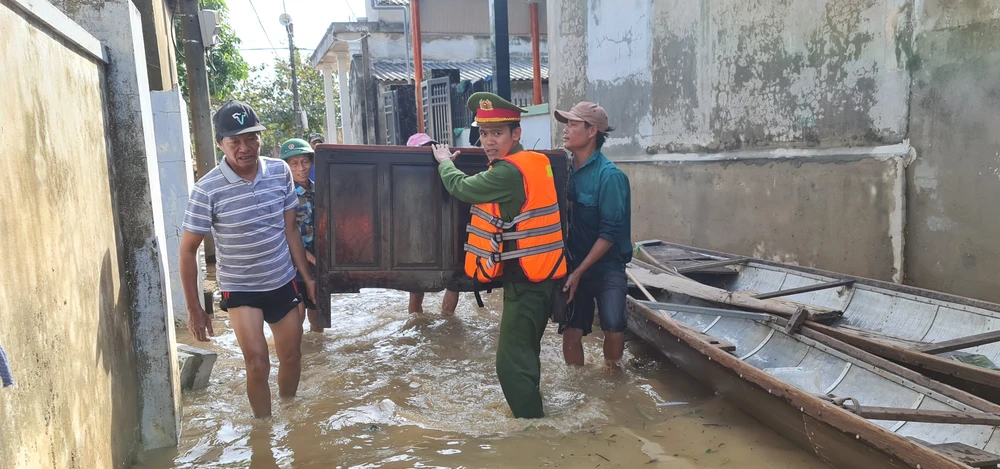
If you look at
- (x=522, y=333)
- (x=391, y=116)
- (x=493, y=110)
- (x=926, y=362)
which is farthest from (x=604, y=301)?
(x=391, y=116)

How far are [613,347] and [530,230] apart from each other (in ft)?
5.01

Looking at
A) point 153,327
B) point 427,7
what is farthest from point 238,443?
point 427,7

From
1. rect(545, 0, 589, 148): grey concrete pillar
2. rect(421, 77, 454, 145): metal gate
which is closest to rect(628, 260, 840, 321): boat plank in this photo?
rect(545, 0, 589, 148): grey concrete pillar

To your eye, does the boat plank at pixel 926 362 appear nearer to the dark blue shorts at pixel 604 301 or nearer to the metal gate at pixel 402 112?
the dark blue shorts at pixel 604 301

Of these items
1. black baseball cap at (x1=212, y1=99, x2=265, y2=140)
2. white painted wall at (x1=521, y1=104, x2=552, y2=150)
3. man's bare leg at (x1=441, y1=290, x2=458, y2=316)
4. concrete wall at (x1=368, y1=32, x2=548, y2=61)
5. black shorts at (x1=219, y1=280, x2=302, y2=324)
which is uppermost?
concrete wall at (x1=368, y1=32, x2=548, y2=61)

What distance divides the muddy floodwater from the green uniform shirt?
3.25ft

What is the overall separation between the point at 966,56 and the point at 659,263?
9.69ft

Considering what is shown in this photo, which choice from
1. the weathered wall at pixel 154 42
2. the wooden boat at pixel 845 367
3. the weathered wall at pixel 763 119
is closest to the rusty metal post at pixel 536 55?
the weathered wall at pixel 763 119

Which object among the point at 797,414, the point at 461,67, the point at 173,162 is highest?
the point at 461,67

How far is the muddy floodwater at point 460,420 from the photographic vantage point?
3.61 meters

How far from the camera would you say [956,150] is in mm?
4992

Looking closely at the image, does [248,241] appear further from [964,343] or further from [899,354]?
[964,343]

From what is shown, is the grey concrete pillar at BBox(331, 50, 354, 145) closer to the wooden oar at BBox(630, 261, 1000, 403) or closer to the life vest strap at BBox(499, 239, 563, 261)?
the wooden oar at BBox(630, 261, 1000, 403)

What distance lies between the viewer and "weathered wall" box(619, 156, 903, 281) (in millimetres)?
5566
